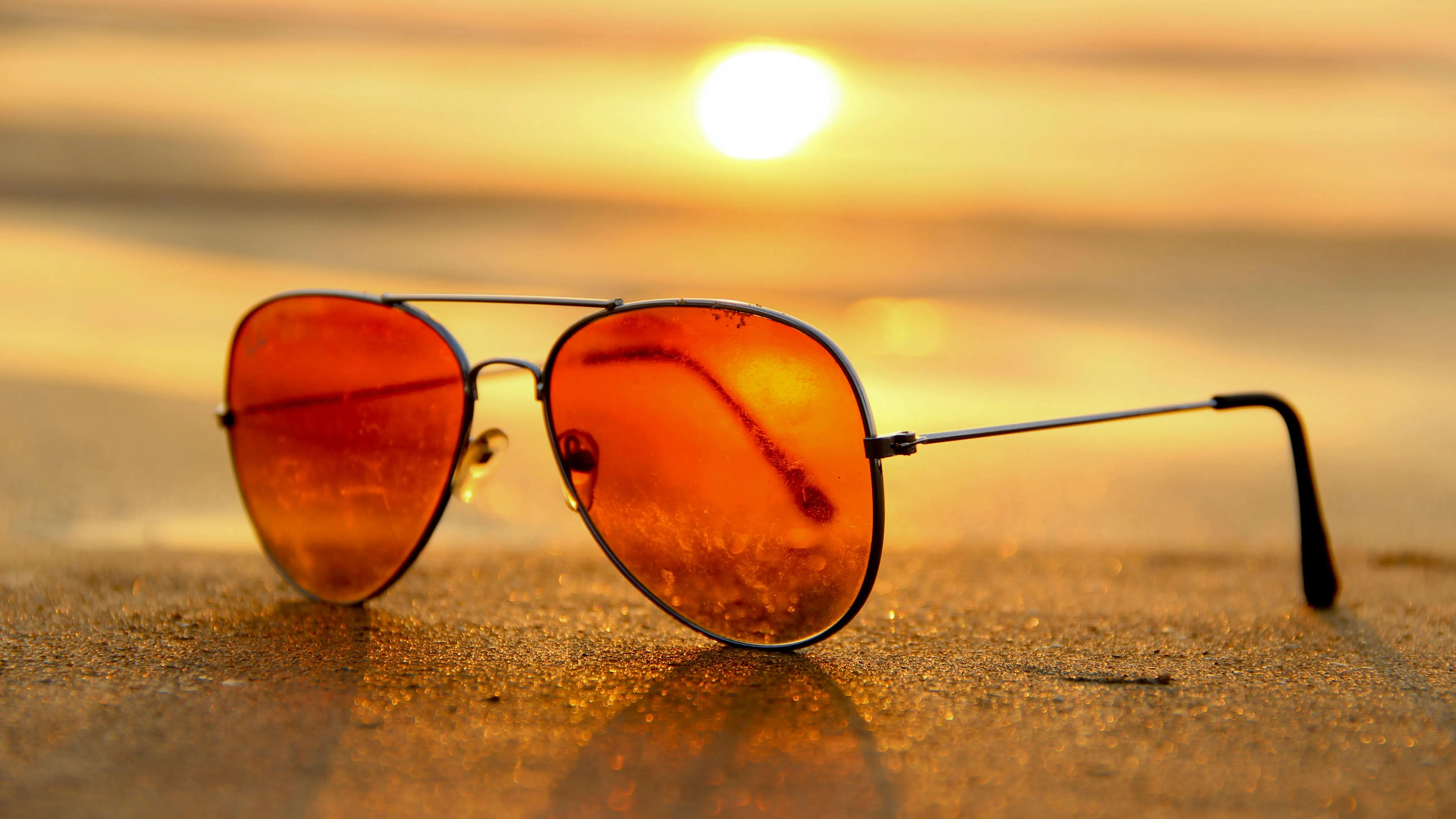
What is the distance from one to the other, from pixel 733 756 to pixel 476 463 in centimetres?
72

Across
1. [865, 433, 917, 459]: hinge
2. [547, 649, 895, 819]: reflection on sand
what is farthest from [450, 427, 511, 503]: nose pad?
[865, 433, 917, 459]: hinge

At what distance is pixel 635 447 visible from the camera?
5.71ft

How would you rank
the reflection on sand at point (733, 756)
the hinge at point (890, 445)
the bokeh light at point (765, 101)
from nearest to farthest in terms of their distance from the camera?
the reflection on sand at point (733, 756) < the hinge at point (890, 445) < the bokeh light at point (765, 101)

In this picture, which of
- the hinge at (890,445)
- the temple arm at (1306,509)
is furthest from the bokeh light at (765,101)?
the hinge at (890,445)

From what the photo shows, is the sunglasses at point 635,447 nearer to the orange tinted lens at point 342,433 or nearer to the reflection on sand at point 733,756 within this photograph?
the orange tinted lens at point 342,433

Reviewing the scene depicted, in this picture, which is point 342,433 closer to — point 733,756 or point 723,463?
point 723,463

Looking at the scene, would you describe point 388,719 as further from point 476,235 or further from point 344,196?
point 344,196

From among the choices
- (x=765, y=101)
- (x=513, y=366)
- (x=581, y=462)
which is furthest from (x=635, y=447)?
(x=765, y=101)

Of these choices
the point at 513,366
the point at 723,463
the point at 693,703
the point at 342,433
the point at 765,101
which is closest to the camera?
the point at 693,703

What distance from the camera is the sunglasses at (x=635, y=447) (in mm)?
1605

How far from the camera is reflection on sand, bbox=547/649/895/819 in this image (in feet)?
4.01

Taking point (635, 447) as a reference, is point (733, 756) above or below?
below

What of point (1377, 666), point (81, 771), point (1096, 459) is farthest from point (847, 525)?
point (1096, 459)

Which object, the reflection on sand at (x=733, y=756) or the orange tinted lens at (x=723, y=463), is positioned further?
the orange tinted lens at (x=723, y=463)
